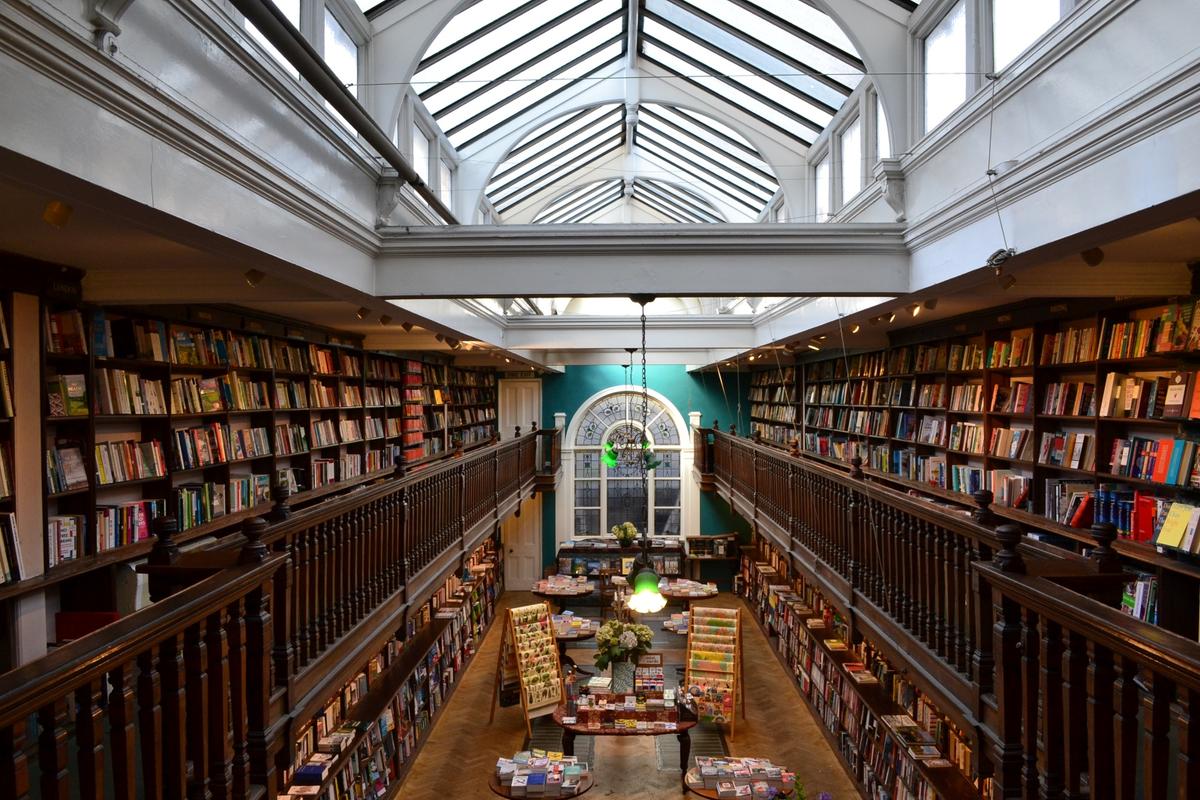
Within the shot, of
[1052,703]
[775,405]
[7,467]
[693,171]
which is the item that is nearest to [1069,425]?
[1052,703]

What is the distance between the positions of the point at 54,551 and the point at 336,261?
1875 mm

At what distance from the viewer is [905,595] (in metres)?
3.42

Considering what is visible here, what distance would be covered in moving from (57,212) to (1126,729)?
3275mm

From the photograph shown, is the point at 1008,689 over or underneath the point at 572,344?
underneath

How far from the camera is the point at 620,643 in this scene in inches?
276

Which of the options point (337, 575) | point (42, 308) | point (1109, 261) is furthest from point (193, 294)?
point (1109, 261)

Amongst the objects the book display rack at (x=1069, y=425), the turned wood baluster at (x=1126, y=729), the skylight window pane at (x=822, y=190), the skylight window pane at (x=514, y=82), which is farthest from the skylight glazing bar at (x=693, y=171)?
the turned wood baluster at (x=1126, y=729)

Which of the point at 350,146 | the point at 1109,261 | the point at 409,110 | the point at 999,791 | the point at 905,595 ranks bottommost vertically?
the point at 999,791

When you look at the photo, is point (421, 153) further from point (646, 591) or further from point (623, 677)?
point (623, 677)

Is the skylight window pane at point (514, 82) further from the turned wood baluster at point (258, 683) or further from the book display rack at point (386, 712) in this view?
the turned wood baluster at point (258, 683)

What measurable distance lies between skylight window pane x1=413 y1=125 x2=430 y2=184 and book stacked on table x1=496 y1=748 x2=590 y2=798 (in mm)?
4622

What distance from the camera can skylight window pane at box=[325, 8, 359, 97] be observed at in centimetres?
394

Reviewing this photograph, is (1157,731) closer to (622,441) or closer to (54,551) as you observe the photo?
(54,551)

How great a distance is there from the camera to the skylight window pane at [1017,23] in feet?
9.95
